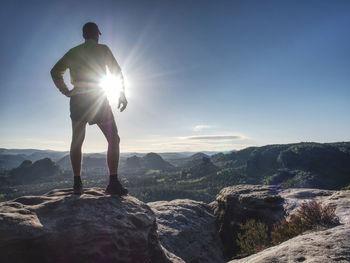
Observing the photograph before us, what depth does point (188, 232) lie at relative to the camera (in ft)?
35.8

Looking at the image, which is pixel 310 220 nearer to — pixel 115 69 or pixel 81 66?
pixel 115 69

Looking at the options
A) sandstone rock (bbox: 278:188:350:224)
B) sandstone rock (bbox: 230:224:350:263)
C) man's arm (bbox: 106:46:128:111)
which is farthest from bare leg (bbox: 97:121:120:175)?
sandstone rock (bbox: 278:188:350:224)

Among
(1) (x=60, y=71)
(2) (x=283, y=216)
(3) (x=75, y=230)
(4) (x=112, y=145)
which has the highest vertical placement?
(1) (x=60, y=71)

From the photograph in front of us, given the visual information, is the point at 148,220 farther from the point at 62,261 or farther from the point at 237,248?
the point at 237,248

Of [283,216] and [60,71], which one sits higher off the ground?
[60,71]

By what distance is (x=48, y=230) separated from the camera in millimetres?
4199

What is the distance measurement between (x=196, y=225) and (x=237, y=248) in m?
3.05

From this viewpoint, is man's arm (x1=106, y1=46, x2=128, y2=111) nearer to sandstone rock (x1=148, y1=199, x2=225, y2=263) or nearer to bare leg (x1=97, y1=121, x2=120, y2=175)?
bare leg (x1=97, y1=121, x2=120, y2=175)

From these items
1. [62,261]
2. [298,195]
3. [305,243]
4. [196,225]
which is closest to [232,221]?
[196,225]

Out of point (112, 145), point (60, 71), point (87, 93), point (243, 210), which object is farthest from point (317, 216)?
point (60, 71)

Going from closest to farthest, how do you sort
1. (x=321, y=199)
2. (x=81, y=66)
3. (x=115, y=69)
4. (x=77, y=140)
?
(x=77, y=140) → (x=81, y=66) → (x=115, y=69) → (x=321, y=199)

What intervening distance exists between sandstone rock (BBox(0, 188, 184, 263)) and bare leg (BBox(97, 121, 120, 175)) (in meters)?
0.91

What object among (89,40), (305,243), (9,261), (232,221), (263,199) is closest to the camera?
(9,261)

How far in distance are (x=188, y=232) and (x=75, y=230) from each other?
7.82 m
